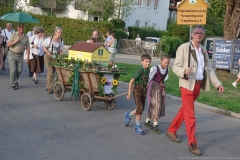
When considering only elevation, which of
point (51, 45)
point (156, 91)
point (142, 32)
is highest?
point (142, 32)

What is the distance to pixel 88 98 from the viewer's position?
1002 cm

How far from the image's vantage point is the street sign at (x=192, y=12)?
7.57 m

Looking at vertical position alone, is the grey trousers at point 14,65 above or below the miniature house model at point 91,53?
below

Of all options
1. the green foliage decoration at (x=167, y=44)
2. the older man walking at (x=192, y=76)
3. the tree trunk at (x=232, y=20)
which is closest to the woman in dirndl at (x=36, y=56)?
the older man walking at (x=192, y=76)

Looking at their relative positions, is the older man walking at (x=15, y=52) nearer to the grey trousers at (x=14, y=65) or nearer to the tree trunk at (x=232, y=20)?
the grey trousers at (x=14, y=65)

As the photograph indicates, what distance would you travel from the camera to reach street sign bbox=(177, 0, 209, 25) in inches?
298

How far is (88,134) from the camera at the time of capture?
7840 mm

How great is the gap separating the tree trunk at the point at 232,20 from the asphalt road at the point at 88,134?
31.8ft

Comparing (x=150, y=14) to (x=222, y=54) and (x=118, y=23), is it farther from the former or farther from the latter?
(x=222, y=54)

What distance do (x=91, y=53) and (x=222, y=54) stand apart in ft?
36.5

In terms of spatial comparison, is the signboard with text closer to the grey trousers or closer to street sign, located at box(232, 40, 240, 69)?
street sign, located at box(232, 40, 240, 69)

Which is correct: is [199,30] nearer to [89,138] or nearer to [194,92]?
[194,92]

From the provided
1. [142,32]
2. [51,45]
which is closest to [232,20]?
[51,45]

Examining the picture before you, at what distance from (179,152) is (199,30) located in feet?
6.63
